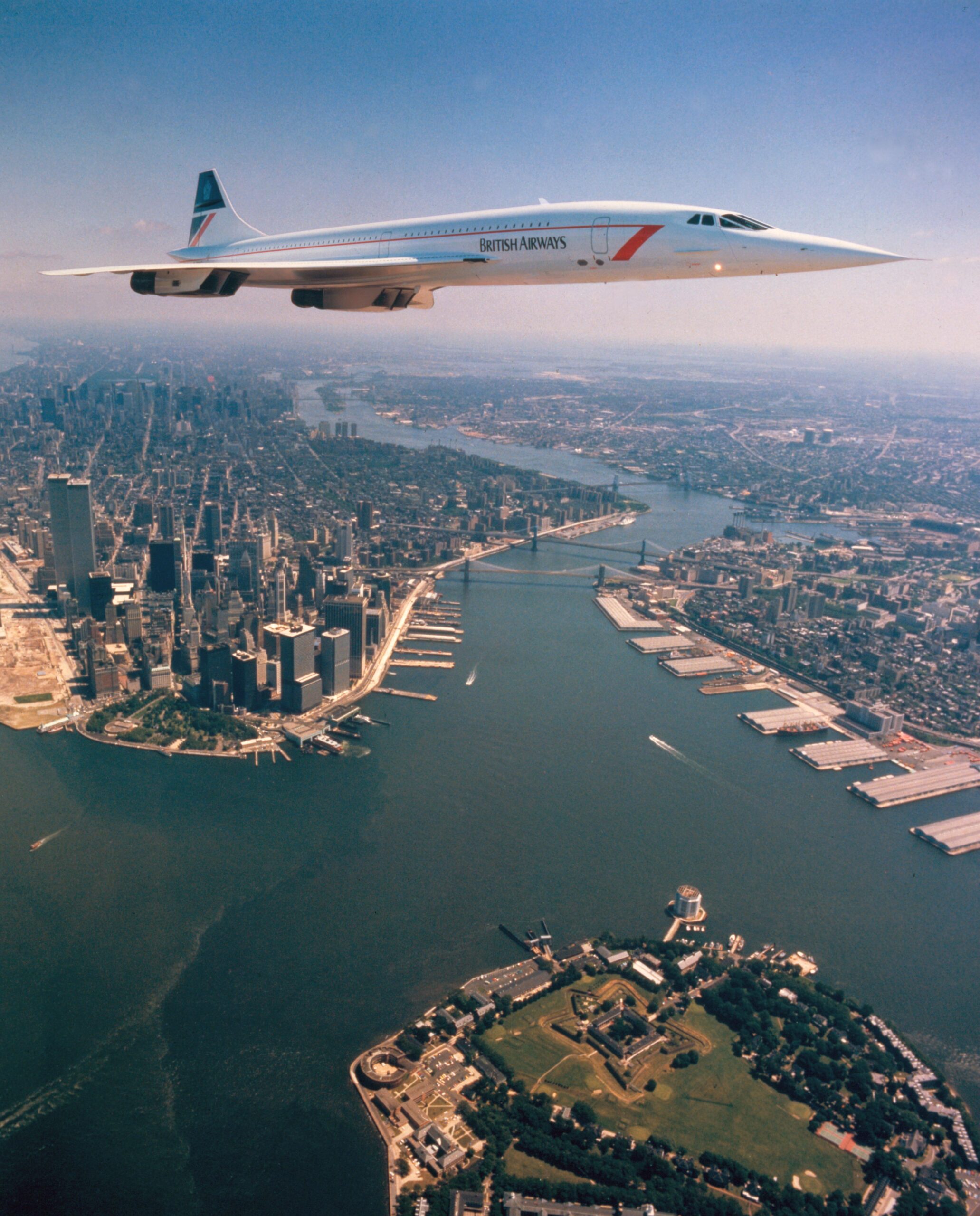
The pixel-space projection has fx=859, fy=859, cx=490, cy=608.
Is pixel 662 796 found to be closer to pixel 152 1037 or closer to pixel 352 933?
pixel 352 933

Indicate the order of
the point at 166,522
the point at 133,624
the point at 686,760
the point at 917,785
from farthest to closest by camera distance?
1. the point at 166,522
2. the point at 133,624
3. the point at 686,760
4. the point at 917,785

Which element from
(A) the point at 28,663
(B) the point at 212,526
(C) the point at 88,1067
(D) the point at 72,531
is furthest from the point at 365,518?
(C) the point at 88,1067

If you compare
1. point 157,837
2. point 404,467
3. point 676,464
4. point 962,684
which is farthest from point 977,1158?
point 676,464

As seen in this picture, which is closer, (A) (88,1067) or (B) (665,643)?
(A) (88,1067)

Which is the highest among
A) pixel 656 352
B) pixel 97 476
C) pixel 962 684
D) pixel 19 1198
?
pixel 656 352

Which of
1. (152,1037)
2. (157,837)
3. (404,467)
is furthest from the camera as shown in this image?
(404,467)

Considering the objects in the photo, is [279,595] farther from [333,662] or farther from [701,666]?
[701,666]

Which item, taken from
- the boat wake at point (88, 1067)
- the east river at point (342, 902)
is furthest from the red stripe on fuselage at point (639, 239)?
the boat wake at point (88, 1067)

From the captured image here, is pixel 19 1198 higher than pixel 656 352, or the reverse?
pixel 656 352

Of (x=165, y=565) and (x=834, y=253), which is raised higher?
(x=834, y=253)
